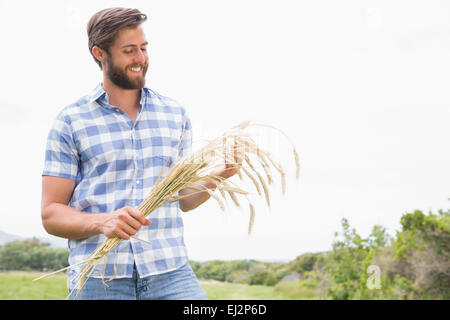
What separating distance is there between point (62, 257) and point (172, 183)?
6.73 meters

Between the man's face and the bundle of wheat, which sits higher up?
the man's face

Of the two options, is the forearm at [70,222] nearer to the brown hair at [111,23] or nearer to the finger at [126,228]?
the finger at [126,228]

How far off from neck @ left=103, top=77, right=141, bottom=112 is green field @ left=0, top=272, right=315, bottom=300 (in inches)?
241

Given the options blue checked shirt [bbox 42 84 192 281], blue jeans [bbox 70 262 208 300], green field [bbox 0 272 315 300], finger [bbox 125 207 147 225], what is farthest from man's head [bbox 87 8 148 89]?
green field [bbox 0 272 315 300]

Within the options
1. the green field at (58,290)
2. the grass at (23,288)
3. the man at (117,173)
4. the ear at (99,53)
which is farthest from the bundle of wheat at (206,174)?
the grass at (23,288)

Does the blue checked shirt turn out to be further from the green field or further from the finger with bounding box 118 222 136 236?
the green field

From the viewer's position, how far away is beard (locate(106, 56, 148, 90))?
6.72ft

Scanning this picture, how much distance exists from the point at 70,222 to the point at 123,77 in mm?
661

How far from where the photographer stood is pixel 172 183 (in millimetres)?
1867

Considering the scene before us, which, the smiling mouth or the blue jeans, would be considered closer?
the blue jeans

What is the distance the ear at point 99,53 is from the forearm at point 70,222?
0.67m

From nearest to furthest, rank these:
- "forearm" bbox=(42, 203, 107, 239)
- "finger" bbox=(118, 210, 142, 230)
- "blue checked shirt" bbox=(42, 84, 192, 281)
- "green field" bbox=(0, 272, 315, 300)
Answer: "finger" bbox=(118, 210, 142, 230) < "forearm" bbox=(42, 203, 107, 239) < "blue checked shirt" bbox=(42, 84, 192, 281) < "green field" bbox=(0, 272, 315, 300)
